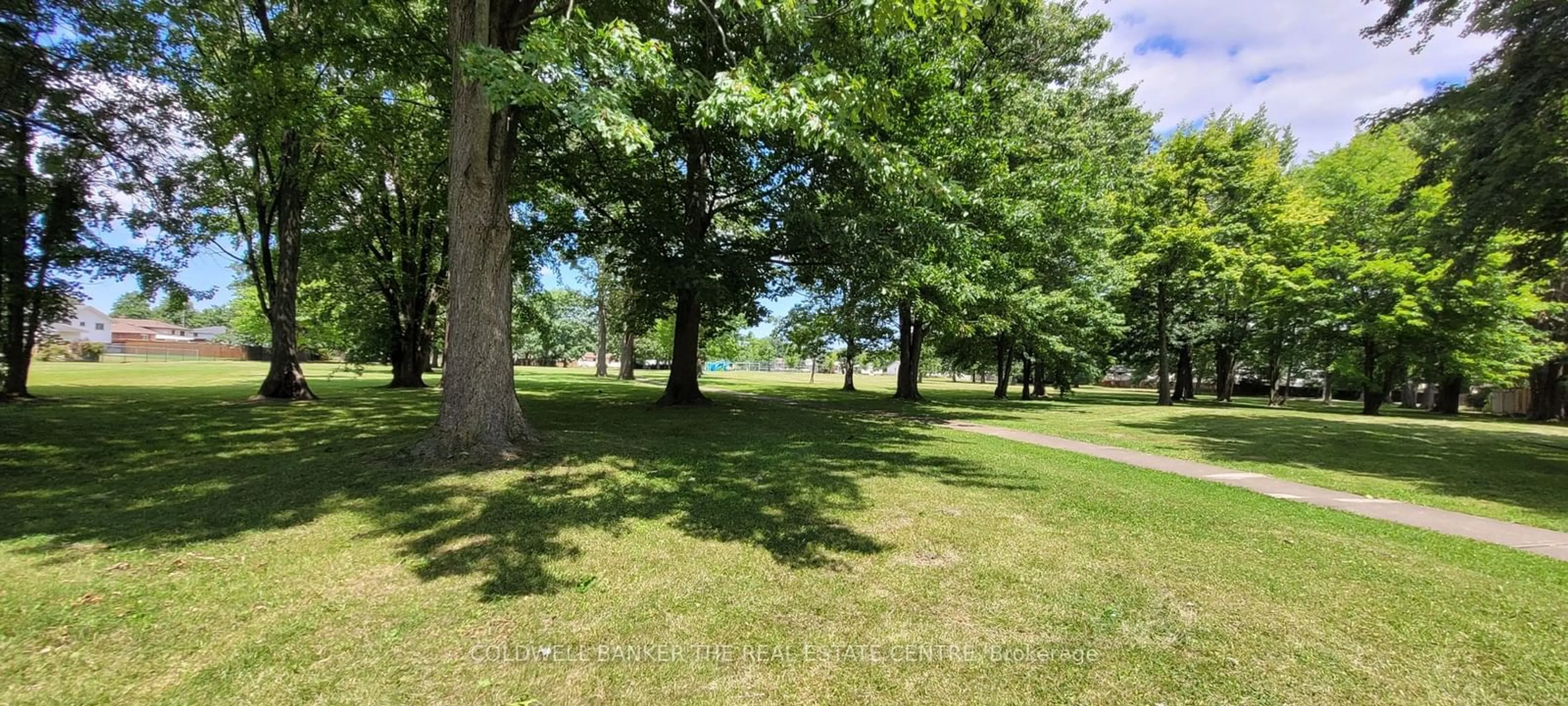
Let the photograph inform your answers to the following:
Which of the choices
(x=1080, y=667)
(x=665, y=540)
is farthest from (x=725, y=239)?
(x=1080, y=667)

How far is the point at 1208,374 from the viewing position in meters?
42.3

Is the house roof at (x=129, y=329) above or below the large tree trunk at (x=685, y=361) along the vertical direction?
above

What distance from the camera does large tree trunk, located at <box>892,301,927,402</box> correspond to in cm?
2208

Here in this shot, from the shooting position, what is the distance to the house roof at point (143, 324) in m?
80.3

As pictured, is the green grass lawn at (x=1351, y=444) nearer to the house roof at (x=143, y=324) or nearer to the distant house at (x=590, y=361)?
the distant house at (x=590, y=361)

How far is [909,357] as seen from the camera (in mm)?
22312

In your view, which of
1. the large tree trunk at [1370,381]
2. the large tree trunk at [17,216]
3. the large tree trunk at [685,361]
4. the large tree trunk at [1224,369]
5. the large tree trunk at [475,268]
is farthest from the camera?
the large tree trunk at [1224,369]

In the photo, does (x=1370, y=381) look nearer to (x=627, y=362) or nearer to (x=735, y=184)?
(x=735, y=184)

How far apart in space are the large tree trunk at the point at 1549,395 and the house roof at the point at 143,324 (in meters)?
128

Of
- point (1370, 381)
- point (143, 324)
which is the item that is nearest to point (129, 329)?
point (143, 324)

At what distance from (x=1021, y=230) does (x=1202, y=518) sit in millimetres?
10611

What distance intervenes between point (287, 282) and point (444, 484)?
1181cm

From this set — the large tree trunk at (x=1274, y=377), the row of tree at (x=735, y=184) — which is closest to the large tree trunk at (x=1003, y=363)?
the row of tree at (x=735, y=184)

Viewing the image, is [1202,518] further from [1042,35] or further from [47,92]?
[1042,35]
